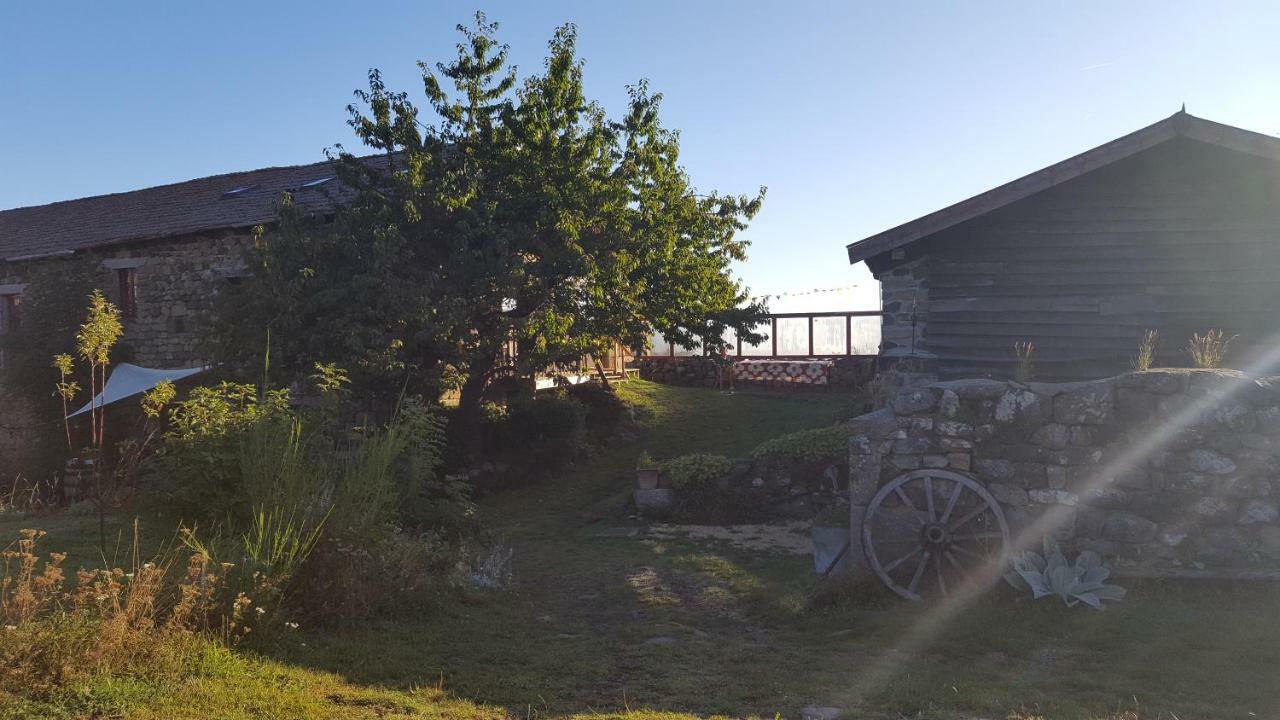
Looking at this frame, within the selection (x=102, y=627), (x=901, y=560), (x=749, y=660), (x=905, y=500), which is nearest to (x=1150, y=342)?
(x=905, y=500)

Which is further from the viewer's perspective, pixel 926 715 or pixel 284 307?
pixel 284 307

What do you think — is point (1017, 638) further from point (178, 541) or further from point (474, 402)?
point (474, 402)

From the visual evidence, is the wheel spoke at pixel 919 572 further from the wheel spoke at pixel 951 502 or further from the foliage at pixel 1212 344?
the foliage at pixel 1212 344

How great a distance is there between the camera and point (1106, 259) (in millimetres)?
11141

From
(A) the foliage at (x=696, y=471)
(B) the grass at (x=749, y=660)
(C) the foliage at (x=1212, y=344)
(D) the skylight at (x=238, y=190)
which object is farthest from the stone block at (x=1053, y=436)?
(D) the skylight at (x=238, y=190)

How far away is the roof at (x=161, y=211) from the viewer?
2072 cm

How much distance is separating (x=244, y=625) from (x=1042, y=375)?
9.58m

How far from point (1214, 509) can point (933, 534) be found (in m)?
2.09

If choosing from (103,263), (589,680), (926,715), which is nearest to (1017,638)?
(926,715)

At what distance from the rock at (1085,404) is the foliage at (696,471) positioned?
6.21 m

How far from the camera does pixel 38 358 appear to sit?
1941 centimetres

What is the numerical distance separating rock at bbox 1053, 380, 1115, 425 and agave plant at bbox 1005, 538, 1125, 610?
1.03 m

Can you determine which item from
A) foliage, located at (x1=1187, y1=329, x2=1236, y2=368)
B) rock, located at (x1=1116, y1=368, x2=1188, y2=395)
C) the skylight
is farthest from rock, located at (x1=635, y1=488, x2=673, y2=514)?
the skylight

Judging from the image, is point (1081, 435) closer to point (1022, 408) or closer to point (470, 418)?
point (1022, 408)
